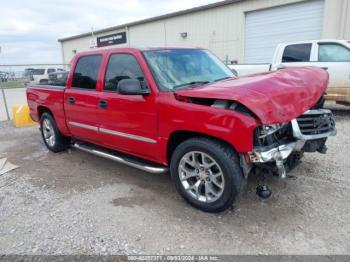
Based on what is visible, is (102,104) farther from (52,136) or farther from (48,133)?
(48,133)

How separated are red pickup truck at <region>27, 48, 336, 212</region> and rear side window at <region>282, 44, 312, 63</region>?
484 cm

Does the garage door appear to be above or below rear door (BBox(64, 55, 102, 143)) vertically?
above

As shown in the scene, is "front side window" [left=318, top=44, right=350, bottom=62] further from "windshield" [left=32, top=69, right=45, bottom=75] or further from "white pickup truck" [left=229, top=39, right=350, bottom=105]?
"windshield" [left=32, top=69, right=45, bottom=75]

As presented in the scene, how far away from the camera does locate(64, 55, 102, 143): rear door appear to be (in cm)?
434

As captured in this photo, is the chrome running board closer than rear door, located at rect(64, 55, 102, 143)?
Yes

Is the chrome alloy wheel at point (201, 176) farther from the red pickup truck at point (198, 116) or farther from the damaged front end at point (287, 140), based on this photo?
the damaged front end at point (287, 140)

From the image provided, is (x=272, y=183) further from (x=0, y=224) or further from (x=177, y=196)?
(x=0, y=224)

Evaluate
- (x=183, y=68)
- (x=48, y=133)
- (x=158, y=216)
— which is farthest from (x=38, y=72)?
(x=158, y=216)

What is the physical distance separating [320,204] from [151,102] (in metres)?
2.31

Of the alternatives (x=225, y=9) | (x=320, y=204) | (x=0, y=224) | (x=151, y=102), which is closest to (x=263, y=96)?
(x=151, y=102)

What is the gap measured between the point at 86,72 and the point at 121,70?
2.92 feet

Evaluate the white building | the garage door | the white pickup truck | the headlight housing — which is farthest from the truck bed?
the garage door

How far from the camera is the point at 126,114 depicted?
3783mm

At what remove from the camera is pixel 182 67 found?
12.5 ft
